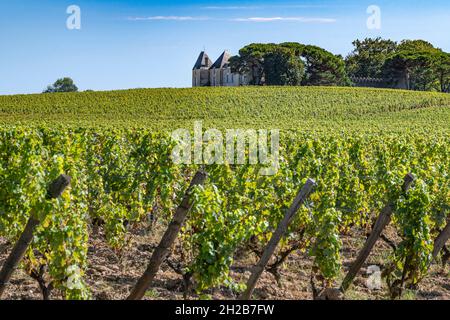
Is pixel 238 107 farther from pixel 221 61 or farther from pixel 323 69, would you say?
pixel 221 61

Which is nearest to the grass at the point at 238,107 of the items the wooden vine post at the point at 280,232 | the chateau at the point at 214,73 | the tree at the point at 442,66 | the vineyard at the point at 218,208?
the tree at the point at 442,66

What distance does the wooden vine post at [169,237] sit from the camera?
539 cm

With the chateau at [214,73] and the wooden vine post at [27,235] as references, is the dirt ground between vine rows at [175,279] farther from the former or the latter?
the chateau at [214,73]

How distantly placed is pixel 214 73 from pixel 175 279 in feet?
335

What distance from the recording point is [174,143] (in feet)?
30.5

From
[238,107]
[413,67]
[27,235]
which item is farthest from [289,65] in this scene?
[27,235]

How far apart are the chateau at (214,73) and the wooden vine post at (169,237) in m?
96.6

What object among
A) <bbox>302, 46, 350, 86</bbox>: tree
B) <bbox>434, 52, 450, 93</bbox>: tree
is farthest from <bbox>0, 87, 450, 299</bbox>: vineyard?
<bbox>434, 52, 450, 93</bbox>: tree

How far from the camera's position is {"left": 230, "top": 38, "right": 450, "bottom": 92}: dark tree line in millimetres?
82875

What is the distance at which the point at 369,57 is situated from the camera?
318 feet

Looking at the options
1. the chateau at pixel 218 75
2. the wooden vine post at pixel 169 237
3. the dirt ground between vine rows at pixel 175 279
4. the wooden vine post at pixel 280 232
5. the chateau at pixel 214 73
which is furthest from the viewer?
the chateau at pixel 214 73

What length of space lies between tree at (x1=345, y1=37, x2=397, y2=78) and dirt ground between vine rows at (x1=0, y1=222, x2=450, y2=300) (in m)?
84.7

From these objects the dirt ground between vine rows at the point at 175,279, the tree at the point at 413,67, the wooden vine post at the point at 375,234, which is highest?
the tree at the point at 413,67
